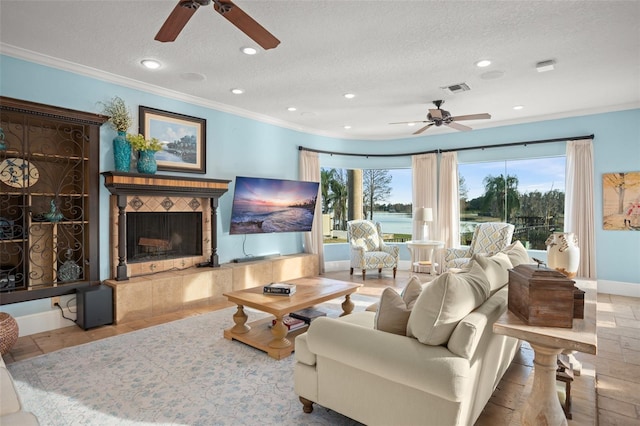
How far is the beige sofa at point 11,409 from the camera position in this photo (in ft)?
4.85

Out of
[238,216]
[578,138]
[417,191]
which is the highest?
[578,138]

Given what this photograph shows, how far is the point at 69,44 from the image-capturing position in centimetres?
333

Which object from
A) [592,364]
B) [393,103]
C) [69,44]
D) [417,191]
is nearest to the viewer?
[592,364]

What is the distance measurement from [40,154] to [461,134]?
6527 mm

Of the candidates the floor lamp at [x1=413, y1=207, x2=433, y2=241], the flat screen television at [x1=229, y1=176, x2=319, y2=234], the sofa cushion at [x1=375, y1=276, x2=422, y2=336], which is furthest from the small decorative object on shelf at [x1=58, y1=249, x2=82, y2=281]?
the floor lamp at [x1=413, y1=207, x2=433, y2=241]

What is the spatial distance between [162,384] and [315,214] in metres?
4.47

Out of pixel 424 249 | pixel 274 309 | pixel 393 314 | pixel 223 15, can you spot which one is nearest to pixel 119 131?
pixel 223 15

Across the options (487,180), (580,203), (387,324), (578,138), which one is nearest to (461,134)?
(487,180)

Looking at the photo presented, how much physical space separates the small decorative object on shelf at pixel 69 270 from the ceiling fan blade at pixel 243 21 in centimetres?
323

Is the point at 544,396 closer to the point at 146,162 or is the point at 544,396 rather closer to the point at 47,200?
the point at 146,162

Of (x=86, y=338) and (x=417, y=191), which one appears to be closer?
A: (x=86, y=338)

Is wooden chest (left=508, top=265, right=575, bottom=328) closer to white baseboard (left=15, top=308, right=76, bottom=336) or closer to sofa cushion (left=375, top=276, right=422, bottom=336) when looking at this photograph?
sofa cushion (left=375, top=276, right=422, bottom=336)

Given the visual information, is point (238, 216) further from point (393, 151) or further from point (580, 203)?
point (580, 203)

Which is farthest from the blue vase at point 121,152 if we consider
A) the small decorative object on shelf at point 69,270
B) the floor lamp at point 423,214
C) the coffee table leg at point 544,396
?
the floor lamp at point 423,214
